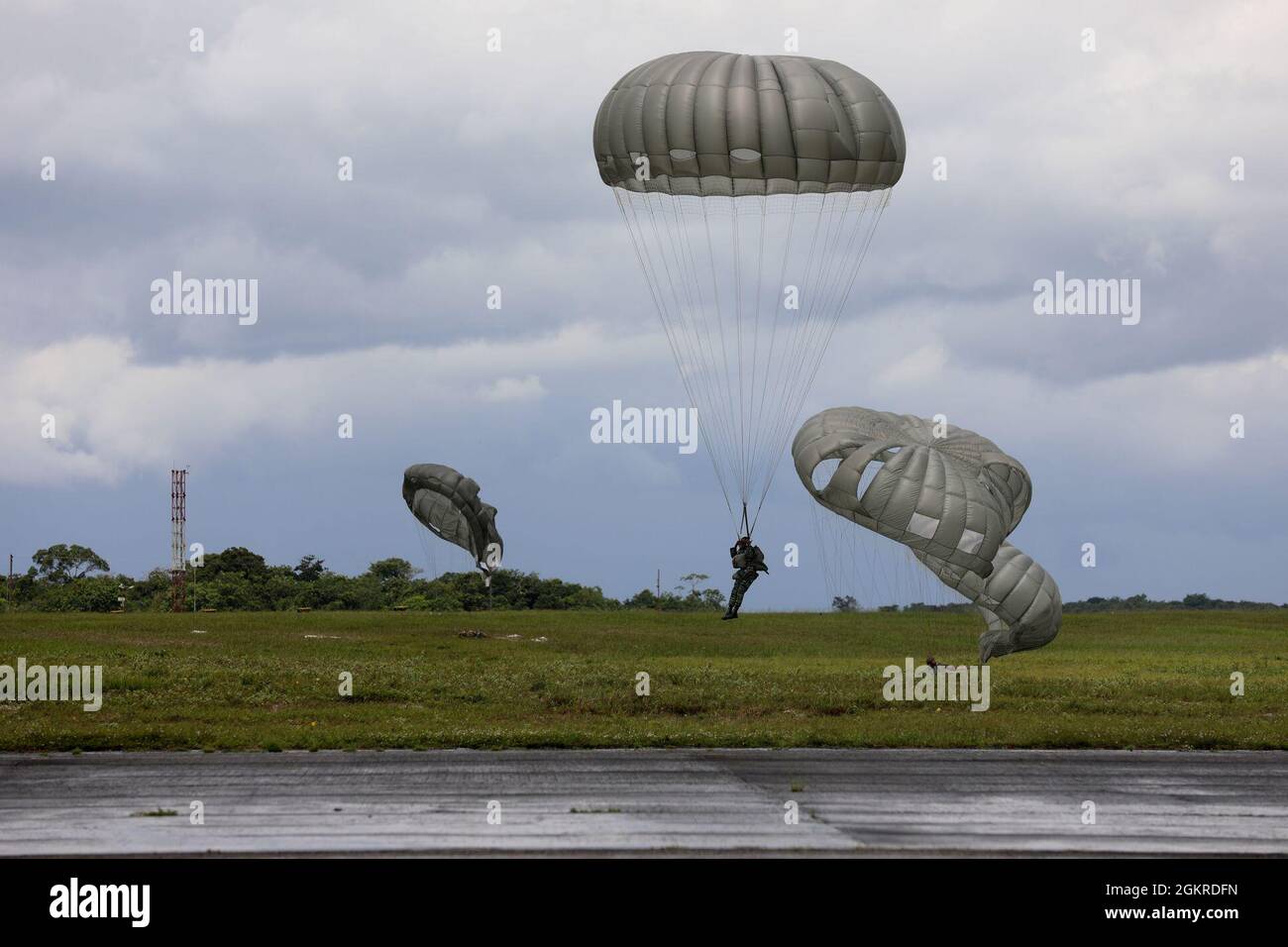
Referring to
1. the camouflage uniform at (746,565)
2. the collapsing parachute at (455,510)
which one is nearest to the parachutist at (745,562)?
the camouflage uniform at (746,565)

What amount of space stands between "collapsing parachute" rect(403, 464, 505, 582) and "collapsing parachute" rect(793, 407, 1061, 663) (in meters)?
38.7

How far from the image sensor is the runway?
767 inches

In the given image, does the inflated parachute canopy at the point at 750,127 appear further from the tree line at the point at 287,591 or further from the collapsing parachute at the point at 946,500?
the tree line at the point at 287,591

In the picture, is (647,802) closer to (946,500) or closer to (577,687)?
(946,500)

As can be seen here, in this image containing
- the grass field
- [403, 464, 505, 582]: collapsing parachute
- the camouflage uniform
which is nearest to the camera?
the grass field

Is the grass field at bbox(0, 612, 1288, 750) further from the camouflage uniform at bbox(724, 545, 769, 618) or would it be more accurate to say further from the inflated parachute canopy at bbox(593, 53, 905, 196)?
the inflated parachute canopy at bbox(593, 53, 905, 196)

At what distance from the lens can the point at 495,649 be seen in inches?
2270

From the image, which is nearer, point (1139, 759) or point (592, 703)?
point (1139, 759)

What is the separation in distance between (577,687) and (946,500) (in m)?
13.9

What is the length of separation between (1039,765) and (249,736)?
16.9 m

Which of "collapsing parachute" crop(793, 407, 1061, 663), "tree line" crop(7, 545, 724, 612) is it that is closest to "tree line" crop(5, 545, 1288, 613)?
"tree line" crop(7, 545, 724, 612)

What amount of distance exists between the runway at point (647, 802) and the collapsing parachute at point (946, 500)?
5.45 metres
